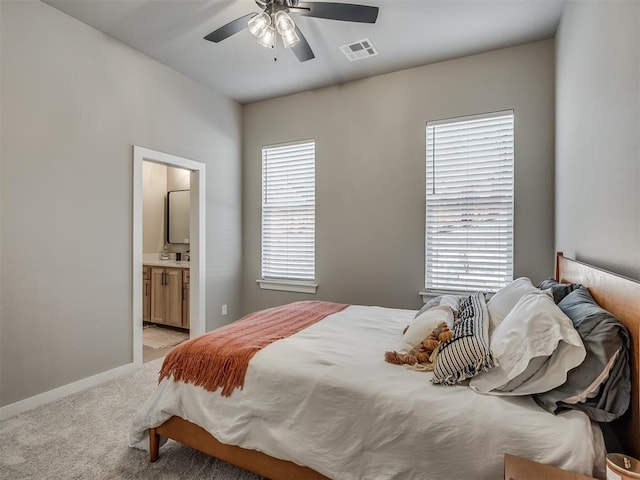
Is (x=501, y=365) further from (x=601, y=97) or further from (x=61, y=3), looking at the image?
(x=61, y=3)

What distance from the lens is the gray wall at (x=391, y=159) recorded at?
3006mm

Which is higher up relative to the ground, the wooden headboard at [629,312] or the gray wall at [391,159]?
the gray wall at [391,159]

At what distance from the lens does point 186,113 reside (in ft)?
12.2

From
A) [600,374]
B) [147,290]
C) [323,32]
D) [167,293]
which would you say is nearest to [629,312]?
[600,374]

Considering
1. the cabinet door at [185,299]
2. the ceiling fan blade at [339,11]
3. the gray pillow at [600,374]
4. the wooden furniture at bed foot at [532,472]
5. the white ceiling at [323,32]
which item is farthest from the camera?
the cabinet door at [185,299]

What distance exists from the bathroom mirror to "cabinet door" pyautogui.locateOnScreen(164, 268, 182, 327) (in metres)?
0.83

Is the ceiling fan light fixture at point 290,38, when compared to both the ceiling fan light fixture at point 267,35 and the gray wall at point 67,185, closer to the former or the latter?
the ceiling fan light fixture at point 267,35

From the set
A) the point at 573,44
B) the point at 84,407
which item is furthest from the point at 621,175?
the point at 84,407

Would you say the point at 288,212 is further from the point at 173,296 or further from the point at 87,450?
the point at 87,450

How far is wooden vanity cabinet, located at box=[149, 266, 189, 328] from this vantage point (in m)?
4.46

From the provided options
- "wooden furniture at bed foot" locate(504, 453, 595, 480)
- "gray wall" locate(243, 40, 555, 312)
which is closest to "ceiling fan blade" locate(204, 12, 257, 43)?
"gray wall" locate(243, 40, 555, 312)

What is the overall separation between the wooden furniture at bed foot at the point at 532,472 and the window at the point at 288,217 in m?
3.05

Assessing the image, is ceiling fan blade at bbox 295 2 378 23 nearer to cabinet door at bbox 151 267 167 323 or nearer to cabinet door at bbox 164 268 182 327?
cabinet door at bbox 164 268 182 327

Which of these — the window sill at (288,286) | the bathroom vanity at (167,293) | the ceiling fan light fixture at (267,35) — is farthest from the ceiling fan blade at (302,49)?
the bathroom vanity at (167,293)
